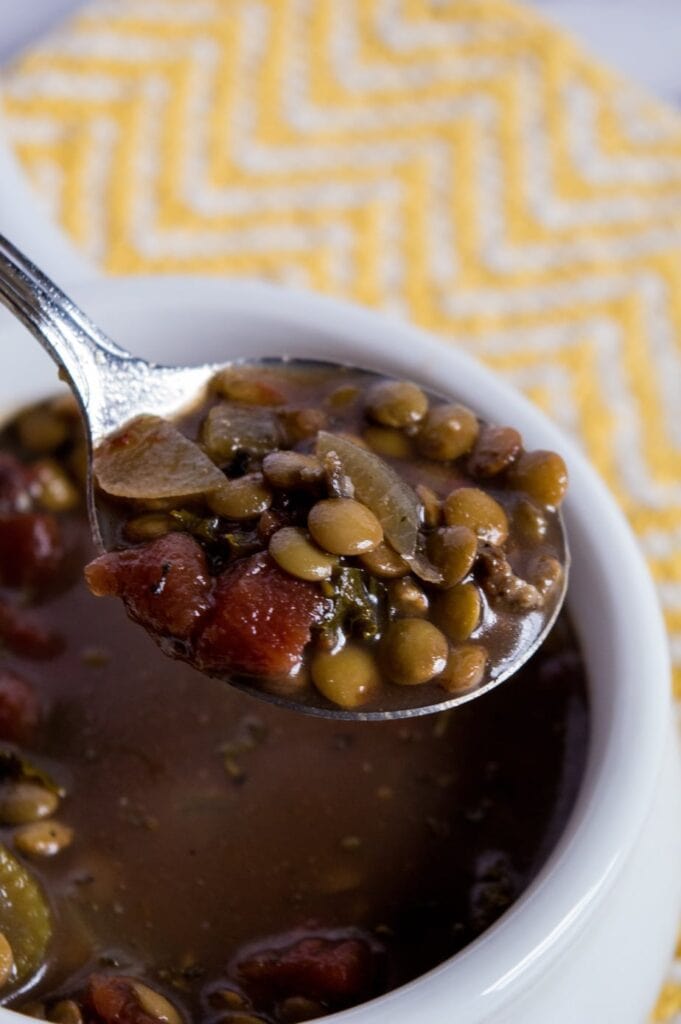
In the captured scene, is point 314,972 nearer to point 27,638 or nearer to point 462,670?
point 462,670

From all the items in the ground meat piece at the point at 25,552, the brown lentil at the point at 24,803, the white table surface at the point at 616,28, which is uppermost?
the white table surface at the point at 616,28

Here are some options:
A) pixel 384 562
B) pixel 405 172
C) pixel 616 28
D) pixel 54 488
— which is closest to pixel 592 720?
pixel 384 562

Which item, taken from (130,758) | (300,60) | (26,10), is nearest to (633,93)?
(300,60)

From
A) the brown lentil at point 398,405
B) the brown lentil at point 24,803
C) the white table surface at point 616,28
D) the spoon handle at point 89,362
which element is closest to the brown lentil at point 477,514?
the brown lentil at point 398,405

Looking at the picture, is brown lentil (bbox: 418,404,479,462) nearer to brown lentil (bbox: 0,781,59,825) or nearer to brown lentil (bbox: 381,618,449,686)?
brown lentil (bbox: 381,618,449,686)

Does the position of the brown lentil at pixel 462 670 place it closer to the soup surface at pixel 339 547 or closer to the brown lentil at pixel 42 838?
the soup surface at pixel 339 547
